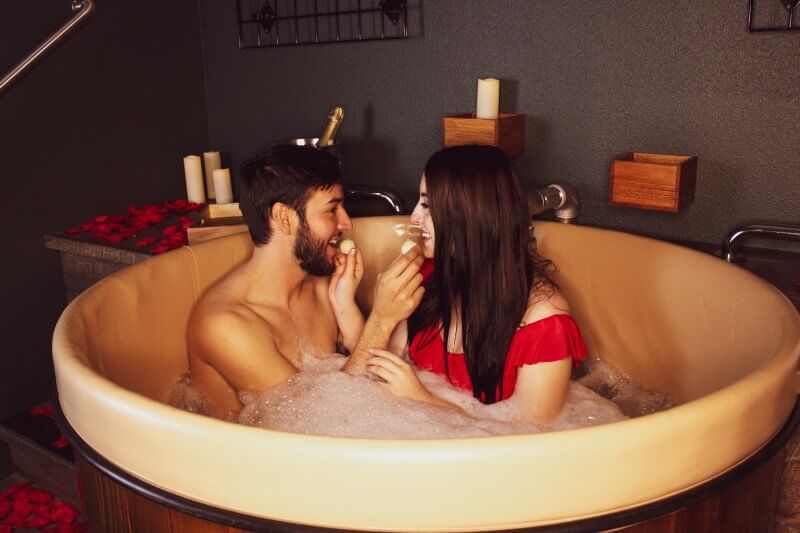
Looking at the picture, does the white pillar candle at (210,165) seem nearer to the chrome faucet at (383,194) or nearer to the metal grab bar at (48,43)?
the chrome faucet at (383,194)

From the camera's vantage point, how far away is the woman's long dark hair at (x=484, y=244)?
5.00 ft

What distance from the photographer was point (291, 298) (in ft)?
6.31

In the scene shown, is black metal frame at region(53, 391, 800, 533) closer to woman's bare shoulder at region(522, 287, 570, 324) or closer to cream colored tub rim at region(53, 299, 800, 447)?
cream colored tub rim at region(53, 299, 800, 447)

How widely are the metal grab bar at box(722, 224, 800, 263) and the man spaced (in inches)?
32.2

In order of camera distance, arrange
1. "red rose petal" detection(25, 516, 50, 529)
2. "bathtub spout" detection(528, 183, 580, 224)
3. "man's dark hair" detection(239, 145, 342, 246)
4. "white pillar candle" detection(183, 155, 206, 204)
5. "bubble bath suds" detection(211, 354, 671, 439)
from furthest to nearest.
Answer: "white pillar candle" detection(183, 155, 206, 204) < "red rose petal" detection(25, 516, 50, 529) < "bathtub spout" detection(528, 183, 580, 224) < "man's dark hair" detection(239, 145, 342, 246) < "bubble bath suds" detection(211, 354, 671, 439)

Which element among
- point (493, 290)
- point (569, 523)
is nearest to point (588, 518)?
point (569, 523)

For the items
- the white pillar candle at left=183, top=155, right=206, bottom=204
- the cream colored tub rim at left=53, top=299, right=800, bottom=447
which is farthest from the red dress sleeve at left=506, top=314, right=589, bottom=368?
the white pillar candle at left=183, top=155, right=206, bottom=204

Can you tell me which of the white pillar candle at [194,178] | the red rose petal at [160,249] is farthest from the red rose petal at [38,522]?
the white pillar candle at [194,178]

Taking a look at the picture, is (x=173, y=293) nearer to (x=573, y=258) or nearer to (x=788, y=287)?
(x=573, y=258)

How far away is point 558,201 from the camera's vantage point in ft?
7.11

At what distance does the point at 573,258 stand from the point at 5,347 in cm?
189

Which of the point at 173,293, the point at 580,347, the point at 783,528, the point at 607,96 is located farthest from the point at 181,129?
the point at 783,528

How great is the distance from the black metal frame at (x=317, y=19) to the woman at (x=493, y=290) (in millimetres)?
1078

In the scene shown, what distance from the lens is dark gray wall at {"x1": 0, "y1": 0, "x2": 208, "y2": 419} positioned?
2396 mm
